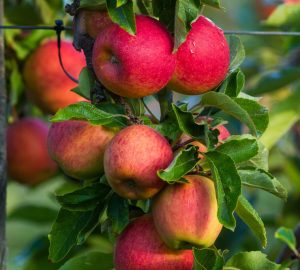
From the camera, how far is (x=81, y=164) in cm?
105

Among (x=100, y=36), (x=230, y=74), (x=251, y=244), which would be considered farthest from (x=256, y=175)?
(x=251, y=244)

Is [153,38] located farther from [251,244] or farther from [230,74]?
[251,244]

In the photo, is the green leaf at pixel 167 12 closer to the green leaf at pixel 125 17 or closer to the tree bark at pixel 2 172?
the green leaf at pixel 125 17

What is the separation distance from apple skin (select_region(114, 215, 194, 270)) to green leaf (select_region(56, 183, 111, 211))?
0.06 metres

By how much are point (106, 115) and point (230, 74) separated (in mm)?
171

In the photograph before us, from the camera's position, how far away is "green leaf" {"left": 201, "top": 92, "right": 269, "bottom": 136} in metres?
0.99

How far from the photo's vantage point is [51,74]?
5.38ft

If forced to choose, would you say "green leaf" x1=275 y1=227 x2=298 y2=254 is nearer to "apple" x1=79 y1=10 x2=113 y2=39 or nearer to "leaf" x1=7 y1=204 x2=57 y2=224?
"apple" x1=79 y1=10 x2=113 y2=39

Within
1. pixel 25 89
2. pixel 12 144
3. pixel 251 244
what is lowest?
pixel 251 244

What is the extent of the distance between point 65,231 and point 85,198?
0.18 ft

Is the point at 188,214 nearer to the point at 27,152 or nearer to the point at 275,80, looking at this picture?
the point at 27,152

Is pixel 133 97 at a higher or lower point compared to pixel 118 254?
higher

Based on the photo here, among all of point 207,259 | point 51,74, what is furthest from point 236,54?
point 51,74

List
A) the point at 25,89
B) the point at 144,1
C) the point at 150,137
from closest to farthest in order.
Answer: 1. the point at 150,137
2. the point at 144,1
3. the point at 25,89
